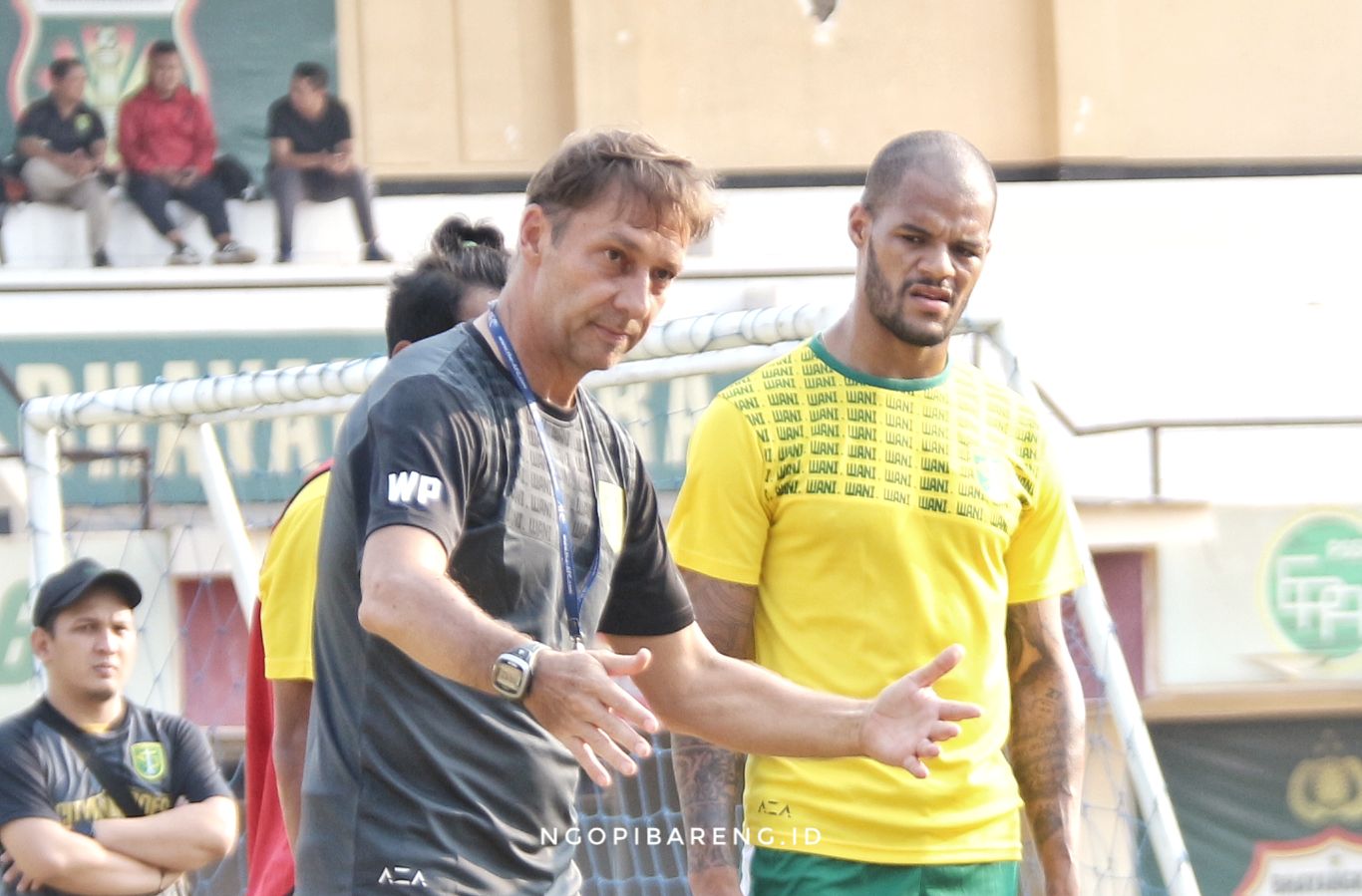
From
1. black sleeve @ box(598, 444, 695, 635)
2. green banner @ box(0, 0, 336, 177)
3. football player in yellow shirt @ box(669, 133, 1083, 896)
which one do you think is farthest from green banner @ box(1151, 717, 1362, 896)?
black sleeve @ box(598, 444, 695, 635)

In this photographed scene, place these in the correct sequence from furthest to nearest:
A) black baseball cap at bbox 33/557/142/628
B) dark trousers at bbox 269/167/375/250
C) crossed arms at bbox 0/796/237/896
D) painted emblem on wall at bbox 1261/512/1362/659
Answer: dark trousers at bbox 269/167/375/250 → painted emblem on wall at bbox 1261/512/1362/659 → black baseball cap at bbox 33/557/142/628 → crossed arms at bbox 0/796/237/896

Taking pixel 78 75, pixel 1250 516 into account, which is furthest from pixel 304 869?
pixel 78 75

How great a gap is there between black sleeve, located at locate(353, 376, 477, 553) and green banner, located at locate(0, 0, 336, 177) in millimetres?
10714

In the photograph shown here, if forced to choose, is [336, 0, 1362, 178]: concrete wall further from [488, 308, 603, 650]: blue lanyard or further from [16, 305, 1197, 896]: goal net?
[488, 308, 603, 650]: blue lanyard

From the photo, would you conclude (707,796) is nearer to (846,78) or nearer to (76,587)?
(76,587)

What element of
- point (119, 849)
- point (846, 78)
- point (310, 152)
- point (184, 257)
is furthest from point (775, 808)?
point (846, 78)

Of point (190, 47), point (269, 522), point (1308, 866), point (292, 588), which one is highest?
point (190, 47)

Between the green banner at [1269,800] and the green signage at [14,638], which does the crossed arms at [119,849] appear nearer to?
the green signage at [14,638]

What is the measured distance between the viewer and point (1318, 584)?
11008mm

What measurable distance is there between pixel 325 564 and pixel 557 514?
0.87 ft

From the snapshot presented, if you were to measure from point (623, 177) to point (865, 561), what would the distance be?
3.21ft

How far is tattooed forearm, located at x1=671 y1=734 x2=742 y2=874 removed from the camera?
3090 millimetres

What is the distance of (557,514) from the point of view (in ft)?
7.55

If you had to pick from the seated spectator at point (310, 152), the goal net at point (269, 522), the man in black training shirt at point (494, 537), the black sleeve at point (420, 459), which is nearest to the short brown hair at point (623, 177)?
the man in black training shirt at point (494, 537)
